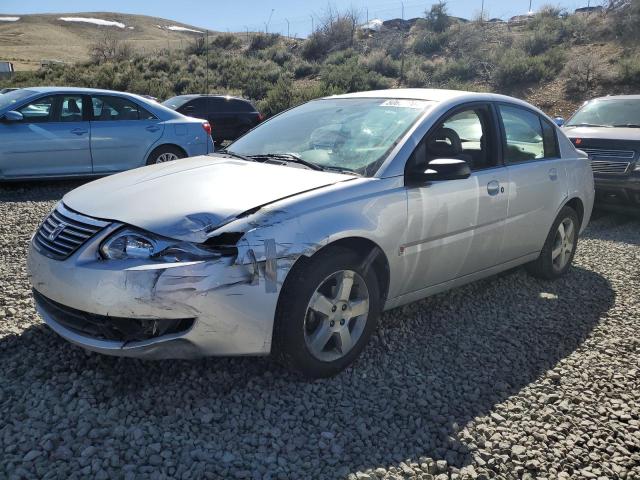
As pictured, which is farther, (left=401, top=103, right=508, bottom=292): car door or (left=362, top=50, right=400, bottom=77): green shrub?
(left=362, top=50, right=400, bottom=77): green shrub

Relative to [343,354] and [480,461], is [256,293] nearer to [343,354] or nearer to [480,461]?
[343,354]

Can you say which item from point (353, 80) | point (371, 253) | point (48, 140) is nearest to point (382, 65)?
point (353, 80)

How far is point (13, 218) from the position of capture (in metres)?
6.68

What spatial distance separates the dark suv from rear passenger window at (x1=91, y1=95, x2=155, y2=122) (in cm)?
600

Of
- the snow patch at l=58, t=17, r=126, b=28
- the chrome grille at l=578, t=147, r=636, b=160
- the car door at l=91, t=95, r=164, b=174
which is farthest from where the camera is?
the snow patch at l=58, t=17, r=126, b=28

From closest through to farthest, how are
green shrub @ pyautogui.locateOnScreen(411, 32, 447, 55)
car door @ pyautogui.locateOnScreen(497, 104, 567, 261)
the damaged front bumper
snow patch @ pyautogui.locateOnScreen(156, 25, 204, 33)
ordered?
the damaged front bumper → car door @ pyautogui.locateOnScreen(497, 104, 567, 261) → green shrub @ pyautogui.locateOnScreen(411, 32, 447, 55) → snow patch @ pyautogui.locateOnScreen(156, 25, 204, 33)

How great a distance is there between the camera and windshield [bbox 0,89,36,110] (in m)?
7.91

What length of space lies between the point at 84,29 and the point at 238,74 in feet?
199

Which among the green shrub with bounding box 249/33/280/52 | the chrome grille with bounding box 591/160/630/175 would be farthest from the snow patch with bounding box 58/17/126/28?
the chrome grille with bounding box 591/160/630/175

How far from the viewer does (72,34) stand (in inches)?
2977

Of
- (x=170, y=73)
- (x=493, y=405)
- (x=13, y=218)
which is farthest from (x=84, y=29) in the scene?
(x=493, y=405)

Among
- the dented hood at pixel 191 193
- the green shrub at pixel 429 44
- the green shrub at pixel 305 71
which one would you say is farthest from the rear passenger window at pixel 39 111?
the green shrub at pixel 429 44

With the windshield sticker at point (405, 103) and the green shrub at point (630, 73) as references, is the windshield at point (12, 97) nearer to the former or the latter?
the windshield sticker at point (405, 103)

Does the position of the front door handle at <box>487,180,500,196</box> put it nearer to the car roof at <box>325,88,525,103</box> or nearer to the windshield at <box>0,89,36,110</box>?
the car roof at <box>325,88,525,103</box>
